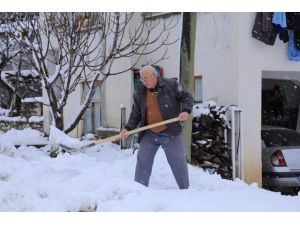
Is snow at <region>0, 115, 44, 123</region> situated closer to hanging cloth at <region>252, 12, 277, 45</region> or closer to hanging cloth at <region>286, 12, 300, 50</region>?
hanging cloth at <region>252, 12, 277, 45</region>

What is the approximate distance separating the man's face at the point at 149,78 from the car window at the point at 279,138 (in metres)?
3.80

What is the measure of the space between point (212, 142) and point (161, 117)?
2963 millimetres

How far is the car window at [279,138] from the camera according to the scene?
8.76 meters

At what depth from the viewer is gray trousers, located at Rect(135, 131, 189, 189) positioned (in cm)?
581

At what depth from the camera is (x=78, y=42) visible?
845 cm

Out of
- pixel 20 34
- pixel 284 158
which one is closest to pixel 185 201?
pixel 284 158

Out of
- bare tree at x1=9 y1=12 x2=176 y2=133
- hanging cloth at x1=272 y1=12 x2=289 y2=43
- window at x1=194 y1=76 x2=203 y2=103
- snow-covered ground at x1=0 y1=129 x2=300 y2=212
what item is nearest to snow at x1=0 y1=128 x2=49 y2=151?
bare tree at x1=9 y1=12 x2=176 y2=133

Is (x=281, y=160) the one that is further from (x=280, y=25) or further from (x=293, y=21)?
(x=293, y=21)

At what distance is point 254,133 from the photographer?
29.5 ft

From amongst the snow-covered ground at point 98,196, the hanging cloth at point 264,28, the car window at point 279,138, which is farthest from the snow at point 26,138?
the hanging cloth at point 264,28

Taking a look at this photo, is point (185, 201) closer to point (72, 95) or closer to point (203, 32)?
point (203, 32)

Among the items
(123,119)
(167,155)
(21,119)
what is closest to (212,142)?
(123,119)

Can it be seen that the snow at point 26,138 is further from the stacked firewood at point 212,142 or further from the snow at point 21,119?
the stacked firewood at point 212,142

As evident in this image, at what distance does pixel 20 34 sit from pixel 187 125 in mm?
4071
